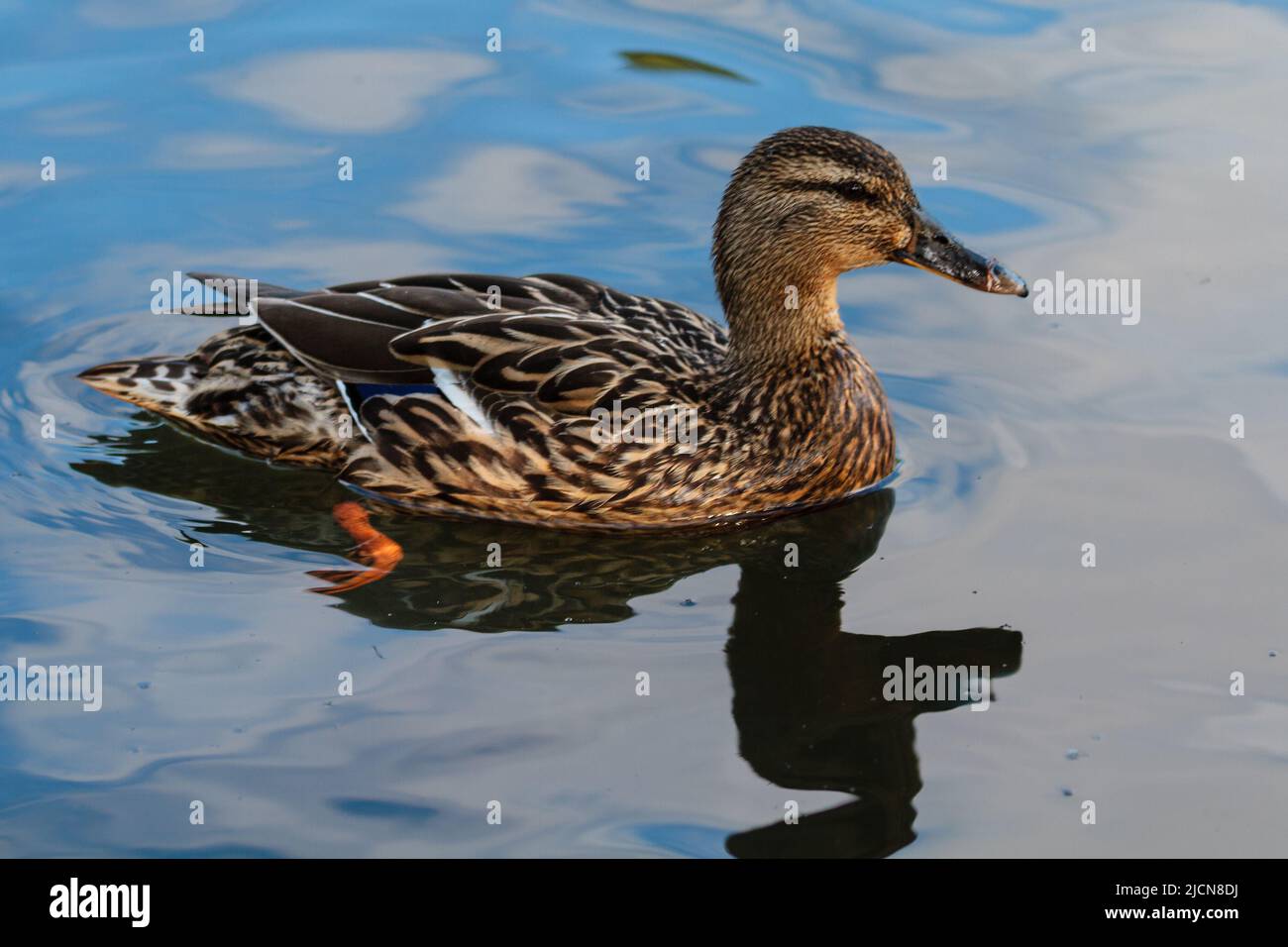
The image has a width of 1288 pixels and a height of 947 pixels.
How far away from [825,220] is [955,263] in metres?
0.69

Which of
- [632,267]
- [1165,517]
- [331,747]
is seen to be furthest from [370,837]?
[632,267]

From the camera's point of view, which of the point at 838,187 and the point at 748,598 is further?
the point at 838,187

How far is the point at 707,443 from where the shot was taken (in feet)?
A: 28.8

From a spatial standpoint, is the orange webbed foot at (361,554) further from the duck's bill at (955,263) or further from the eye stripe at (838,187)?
the duck's bill at (955,263)

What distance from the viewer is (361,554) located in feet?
27.7

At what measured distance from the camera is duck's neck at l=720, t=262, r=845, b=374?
29.5 ft

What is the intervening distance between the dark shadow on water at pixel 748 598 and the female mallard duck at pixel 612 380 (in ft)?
0.66

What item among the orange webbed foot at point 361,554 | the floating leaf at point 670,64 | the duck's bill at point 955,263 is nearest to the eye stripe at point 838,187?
the duck's bill at point 955,263

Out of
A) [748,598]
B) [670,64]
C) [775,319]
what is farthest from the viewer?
[670,64]

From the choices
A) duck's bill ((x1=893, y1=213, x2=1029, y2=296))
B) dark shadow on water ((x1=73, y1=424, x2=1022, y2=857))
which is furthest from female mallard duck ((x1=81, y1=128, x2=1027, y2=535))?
dark shadow on water ((x1=73, y1=424, x2=1022, y2=857))

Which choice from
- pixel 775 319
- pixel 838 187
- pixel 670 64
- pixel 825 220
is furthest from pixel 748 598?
pixel 670 64

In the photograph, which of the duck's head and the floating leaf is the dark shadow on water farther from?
the floating leaf

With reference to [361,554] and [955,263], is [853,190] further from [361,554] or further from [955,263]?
[361,554]

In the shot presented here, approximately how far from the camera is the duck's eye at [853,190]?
8.72 m
